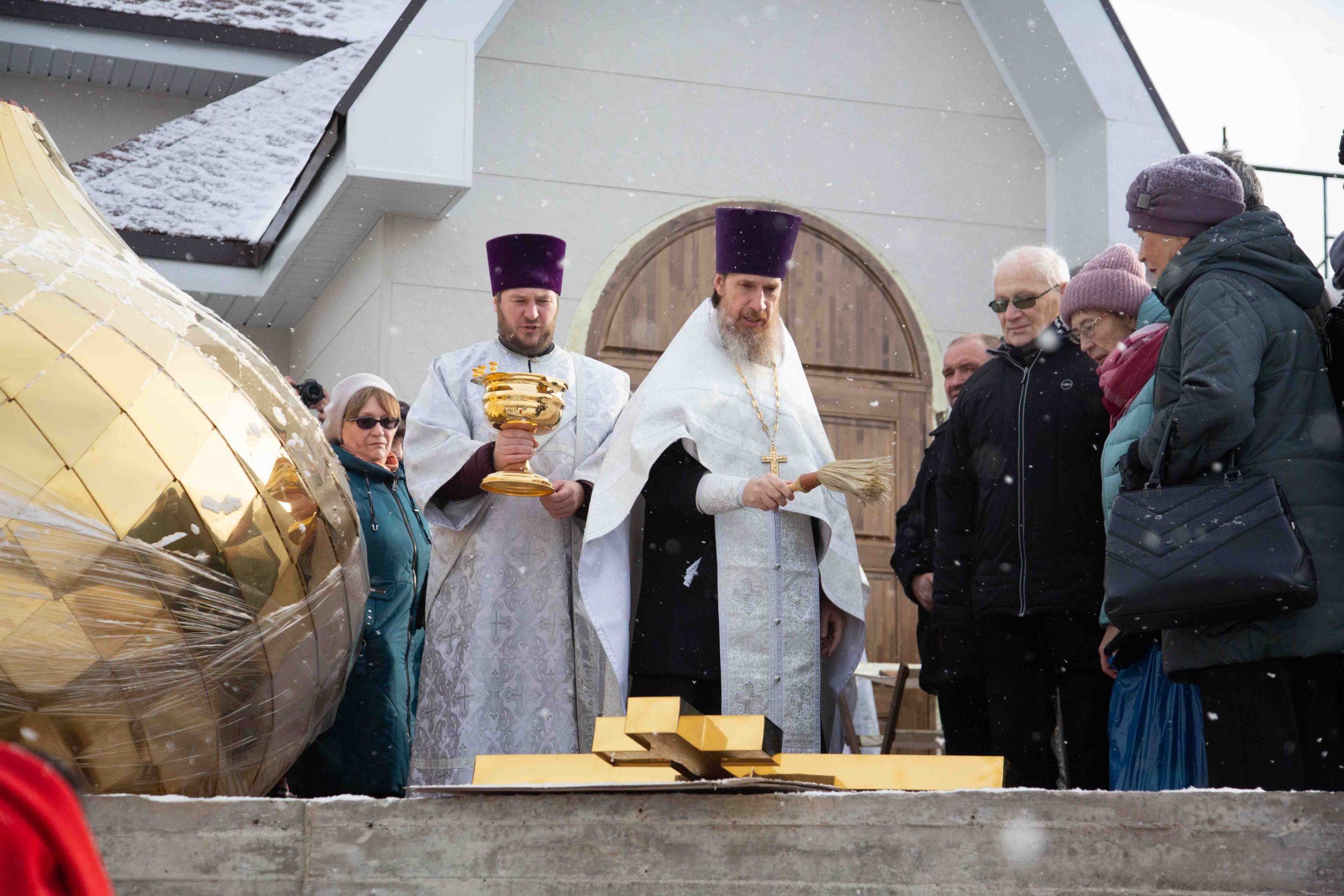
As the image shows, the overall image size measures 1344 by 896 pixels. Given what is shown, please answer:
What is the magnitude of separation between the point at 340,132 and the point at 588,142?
1546 millimetres

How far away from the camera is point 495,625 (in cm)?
484

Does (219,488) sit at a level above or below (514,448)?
below

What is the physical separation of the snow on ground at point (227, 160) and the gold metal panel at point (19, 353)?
288 inches

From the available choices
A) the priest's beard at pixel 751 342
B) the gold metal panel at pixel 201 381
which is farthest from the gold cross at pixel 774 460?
the gold metal panel at pixel 201 381

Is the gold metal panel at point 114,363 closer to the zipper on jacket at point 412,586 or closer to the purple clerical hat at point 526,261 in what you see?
the zipper on jacket at point 412,586

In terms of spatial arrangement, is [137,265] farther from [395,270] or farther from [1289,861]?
[395,270]

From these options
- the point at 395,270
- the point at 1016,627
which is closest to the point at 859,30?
the point at 395,270

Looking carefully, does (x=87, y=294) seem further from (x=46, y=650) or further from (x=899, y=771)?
(x=899, y=771)

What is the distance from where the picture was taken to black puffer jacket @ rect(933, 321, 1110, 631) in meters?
4.42

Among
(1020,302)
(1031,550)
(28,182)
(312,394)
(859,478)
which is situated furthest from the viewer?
(312,394)

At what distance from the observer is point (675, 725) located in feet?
6.86

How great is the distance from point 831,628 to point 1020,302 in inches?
51.2

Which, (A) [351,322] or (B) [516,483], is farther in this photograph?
(A) [351,322]

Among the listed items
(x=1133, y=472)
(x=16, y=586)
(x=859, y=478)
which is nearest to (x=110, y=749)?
(x=16, y=586)
